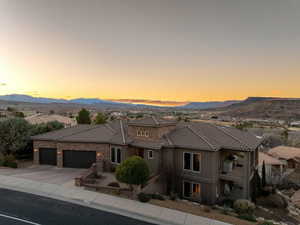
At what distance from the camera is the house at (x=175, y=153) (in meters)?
15.4

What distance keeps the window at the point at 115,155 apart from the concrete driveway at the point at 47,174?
333 cm

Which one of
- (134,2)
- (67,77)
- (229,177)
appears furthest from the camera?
(67,77)

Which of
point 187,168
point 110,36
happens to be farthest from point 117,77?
point 187,168

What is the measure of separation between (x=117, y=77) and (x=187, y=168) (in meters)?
31.6

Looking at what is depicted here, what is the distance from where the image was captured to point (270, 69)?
36688mm

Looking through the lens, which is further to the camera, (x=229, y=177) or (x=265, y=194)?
(x=265, y=194)

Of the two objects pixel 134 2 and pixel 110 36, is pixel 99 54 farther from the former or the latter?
pixel 134 2

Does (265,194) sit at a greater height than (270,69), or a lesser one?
lesser

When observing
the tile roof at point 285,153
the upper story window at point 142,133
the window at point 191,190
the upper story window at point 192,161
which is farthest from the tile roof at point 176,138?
the tile roof at point 285,153

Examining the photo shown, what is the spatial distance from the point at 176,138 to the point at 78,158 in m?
10.6

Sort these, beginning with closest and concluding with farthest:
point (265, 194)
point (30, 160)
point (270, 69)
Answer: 1. point (265, 194)
2. point (30, 160)
3. point (270, 69)

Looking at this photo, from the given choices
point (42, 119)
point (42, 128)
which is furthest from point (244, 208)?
point (42, 119)

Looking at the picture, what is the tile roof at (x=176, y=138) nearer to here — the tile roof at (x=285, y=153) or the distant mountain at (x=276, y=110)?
the tile roof at (x=285, y=153)

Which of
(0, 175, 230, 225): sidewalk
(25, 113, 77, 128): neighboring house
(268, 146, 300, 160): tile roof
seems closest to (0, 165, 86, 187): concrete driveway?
(0, 175, 230, 225): sidewalk
